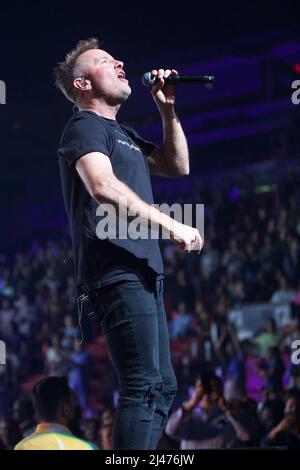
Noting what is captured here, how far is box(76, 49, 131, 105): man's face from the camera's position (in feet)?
6.56

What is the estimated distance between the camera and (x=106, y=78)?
6.57 ft

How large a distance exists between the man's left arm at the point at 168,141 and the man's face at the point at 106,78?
9 centimetres

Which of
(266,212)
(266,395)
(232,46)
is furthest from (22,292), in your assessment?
(266,395)

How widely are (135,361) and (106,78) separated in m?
0.77

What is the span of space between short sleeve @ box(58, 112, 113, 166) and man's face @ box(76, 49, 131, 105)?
11 cm

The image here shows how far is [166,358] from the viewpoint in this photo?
6.15 ft

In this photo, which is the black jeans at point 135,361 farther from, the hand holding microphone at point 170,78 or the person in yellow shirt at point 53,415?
the hand holding microphone at point 170,78

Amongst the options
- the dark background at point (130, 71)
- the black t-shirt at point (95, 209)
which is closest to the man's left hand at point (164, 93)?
the black t-shirt at point (95, 209)

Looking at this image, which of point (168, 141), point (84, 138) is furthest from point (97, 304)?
point (168, 141)

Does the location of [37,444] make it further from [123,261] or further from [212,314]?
[212,314]

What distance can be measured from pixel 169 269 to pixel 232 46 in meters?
2.25

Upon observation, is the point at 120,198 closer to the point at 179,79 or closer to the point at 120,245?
the point at 120,245

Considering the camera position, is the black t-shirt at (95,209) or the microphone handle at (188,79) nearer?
the black t-shirt at (95,209)

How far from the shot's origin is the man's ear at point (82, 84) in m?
2.02
